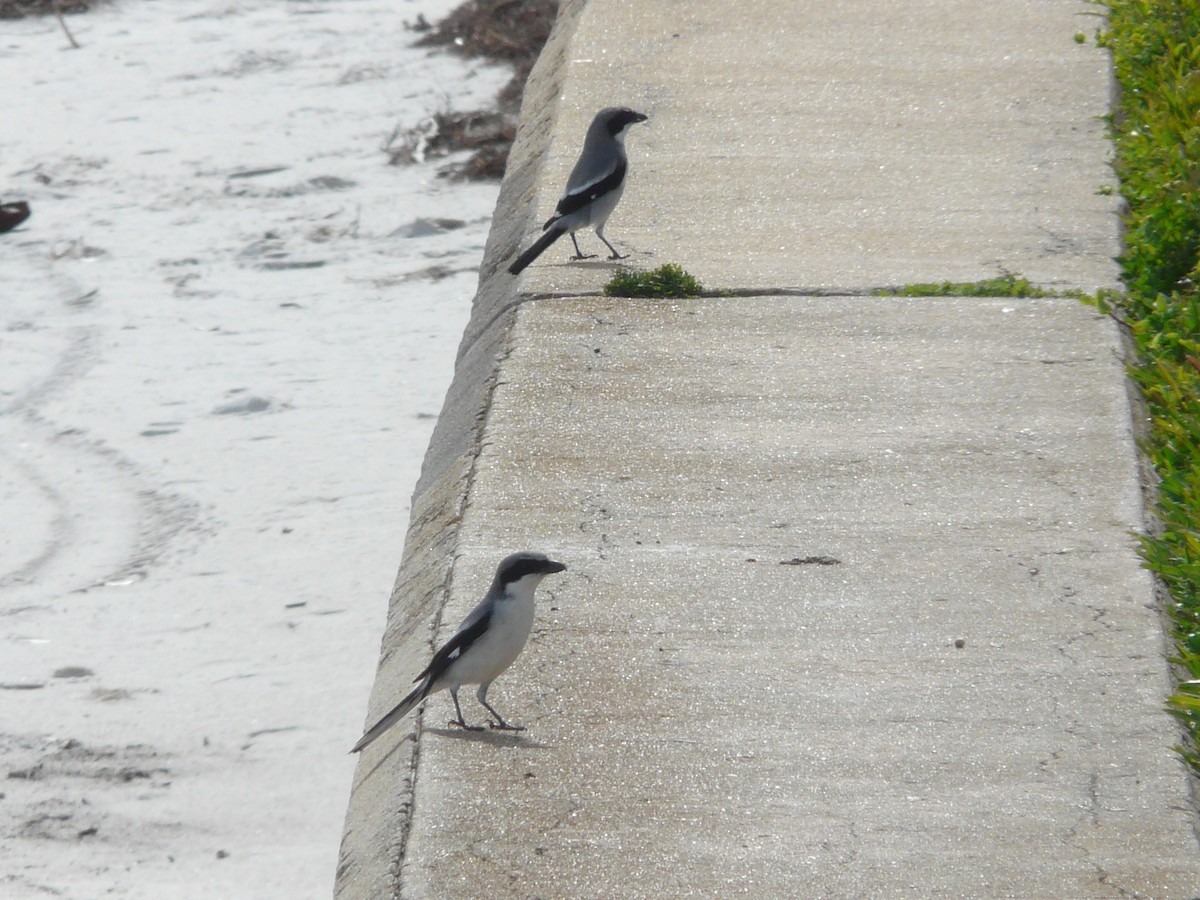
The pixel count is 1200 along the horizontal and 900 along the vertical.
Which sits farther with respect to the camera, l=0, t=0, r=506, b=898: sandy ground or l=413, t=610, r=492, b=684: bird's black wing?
l=0, t=0, r=506, b=898: sandy ground

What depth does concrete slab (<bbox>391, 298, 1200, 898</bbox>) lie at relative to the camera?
133 inches

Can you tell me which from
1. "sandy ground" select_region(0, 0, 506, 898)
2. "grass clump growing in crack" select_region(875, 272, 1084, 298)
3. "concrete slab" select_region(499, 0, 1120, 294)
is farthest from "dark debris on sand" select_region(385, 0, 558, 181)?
"grass clump growing in crack" select_region(875, 272, 1084, 298)

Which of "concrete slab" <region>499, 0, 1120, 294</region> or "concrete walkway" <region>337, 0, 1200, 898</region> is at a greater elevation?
"concrete slab" <region>499, 0, 1120, 294</region>

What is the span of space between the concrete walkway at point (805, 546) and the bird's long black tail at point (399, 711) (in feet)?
0.23

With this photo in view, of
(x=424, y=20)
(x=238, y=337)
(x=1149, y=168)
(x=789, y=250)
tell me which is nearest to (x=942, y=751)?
(x=789, y=250)

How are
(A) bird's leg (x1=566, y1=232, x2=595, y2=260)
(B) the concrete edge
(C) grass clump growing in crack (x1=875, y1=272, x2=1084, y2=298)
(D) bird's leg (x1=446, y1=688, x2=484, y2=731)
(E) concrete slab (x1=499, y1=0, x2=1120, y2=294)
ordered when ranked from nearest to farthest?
(B) the concrete edge → (D) bird's leg (x1=446, y1=688, x2=484, y2=731) → (C) grass clump growing in crack (x1=875, y1=272, x2=1084, y2=298) → (E) concrete slab (x1=499, y1=0, x2=1120, y2=294) → (A) bird's leg (x1=566, y1=232, x2=595, y2=260)

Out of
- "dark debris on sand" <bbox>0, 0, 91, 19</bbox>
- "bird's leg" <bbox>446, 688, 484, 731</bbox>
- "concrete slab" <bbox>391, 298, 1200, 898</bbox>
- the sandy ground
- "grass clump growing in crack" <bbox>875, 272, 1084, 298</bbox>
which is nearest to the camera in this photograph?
"concrete slab" <bbox>391, 298, 1200, 898</bbox>

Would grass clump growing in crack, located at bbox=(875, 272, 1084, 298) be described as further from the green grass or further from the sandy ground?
the sandy ground

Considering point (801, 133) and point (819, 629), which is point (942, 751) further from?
point (801, 133)

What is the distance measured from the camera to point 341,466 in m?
7.14

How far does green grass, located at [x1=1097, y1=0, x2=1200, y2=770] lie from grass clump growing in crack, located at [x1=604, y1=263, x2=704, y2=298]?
4.99ft

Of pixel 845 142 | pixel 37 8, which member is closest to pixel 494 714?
pixel 845 142

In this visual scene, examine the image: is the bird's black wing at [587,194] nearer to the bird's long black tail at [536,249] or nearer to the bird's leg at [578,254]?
the bird's long black tail at [536,249]

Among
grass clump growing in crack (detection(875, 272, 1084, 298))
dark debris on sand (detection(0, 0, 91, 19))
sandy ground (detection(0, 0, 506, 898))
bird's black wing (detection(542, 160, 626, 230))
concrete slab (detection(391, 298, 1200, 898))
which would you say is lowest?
sandy ground (detection(0, 0, 506, 898))
